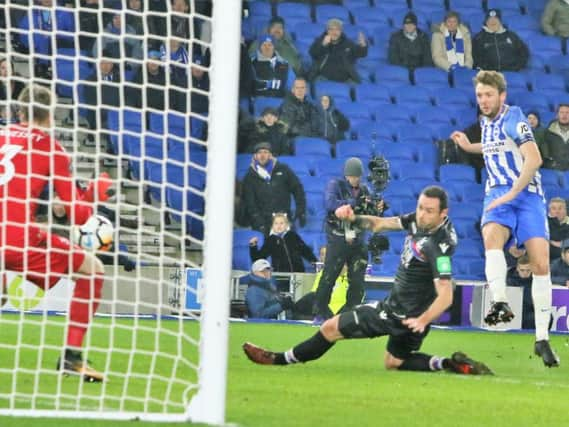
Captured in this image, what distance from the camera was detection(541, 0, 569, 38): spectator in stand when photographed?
20812 mm

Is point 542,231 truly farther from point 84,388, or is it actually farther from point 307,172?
point 307,172

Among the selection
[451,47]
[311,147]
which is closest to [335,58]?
[311,147]

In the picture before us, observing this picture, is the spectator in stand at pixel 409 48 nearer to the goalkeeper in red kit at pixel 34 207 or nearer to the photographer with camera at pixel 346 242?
the photographer with camera at pixel 346 242

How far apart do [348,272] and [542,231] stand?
15.1 ft

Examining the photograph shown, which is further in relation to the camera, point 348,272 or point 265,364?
point 348,272

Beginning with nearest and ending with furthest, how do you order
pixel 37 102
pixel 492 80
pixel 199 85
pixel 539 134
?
pixel 37 102
pixel 492 80
pixel 199 85
pixel 539 134

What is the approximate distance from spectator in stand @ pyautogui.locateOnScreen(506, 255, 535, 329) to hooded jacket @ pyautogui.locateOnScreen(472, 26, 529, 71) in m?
4.27

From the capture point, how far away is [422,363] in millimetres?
9383

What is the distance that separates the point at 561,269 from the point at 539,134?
2459 millimetres

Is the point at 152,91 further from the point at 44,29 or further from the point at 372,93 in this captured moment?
the point at 372,93

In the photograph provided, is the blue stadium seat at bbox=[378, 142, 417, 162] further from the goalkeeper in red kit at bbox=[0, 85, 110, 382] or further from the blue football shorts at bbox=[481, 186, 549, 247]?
the goalkeeper in red kit at bbox=[0, 85, 110, 382]

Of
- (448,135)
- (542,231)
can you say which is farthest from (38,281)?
(448,135)

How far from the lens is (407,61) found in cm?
2005

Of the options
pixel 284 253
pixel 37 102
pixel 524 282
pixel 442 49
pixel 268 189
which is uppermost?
pixel 442 49
